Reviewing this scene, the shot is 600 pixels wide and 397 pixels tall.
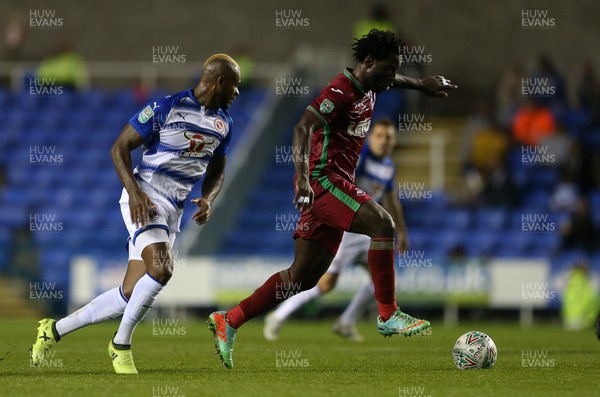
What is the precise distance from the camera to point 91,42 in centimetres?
2367

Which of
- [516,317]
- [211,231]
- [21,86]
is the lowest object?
[516,317]

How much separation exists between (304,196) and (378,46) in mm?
1309

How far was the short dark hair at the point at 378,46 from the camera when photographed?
27.1 ft

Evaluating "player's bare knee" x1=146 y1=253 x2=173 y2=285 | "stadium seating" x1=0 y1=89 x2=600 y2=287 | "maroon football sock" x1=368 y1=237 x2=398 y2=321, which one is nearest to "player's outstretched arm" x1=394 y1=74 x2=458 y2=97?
"maroon football sock" x1=368 y1=237 x2=398 y2=321

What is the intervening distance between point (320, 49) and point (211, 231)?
19.0ft

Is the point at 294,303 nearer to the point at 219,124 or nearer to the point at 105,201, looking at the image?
the point at 219,124

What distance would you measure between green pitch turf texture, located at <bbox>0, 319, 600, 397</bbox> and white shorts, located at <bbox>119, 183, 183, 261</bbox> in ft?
2.95

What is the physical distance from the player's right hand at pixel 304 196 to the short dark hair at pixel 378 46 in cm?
114

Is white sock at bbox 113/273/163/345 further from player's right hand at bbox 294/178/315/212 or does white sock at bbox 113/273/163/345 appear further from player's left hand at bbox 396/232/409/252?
player's left hand at bbox 396/232/409/252

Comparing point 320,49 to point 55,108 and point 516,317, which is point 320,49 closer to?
point 55,108

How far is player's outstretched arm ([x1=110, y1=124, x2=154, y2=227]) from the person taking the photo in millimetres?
7750

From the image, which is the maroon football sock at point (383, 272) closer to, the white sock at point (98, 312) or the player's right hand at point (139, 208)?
the player's right hand at point (139, 208)

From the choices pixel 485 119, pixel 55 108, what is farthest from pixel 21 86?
pixel 485 119

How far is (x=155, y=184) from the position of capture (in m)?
8.16
